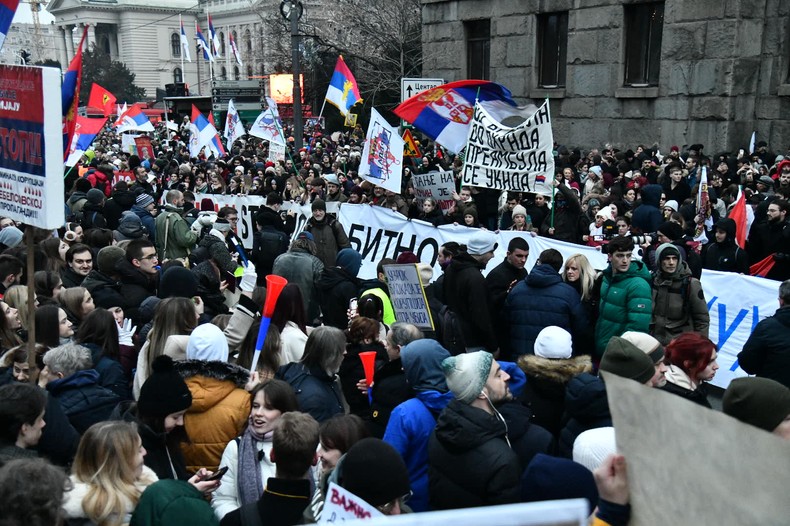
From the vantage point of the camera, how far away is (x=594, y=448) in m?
3.04

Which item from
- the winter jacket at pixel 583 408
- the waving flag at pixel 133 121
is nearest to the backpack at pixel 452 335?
the winter jacket at pixel 583 408

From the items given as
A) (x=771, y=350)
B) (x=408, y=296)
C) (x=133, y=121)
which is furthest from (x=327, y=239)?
(x=133, y=121)

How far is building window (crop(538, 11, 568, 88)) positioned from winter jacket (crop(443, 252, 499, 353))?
13.1 meters

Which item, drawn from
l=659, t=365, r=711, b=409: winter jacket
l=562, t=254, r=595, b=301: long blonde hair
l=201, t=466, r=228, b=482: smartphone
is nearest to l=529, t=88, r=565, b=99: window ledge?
l=562, t=254, r=595, b=301: long blonde hair

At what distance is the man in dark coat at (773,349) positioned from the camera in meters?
4.89

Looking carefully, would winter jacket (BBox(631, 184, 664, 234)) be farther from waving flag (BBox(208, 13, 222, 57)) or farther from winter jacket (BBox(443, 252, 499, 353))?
waving flag (BBox(208, 13, 222, 57))

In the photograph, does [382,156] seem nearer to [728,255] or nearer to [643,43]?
[728,255]

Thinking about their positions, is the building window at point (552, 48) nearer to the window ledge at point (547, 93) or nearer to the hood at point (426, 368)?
the window ledge at point (547, 93)

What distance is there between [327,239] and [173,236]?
5.82ft

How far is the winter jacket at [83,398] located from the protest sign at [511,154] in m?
5.68

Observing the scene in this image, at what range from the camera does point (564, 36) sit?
1820cm

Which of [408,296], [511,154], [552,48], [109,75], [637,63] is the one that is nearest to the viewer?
[408,296]

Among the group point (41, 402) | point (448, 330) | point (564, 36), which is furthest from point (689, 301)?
point (564, 36)

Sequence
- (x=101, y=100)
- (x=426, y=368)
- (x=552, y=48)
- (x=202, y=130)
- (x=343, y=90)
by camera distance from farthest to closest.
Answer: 1. (x=552, y=48)
2. (x=101, y=100)
3. (x=202, y=130)
4. (x=343, y=90)
5. (x=426, y=368)
